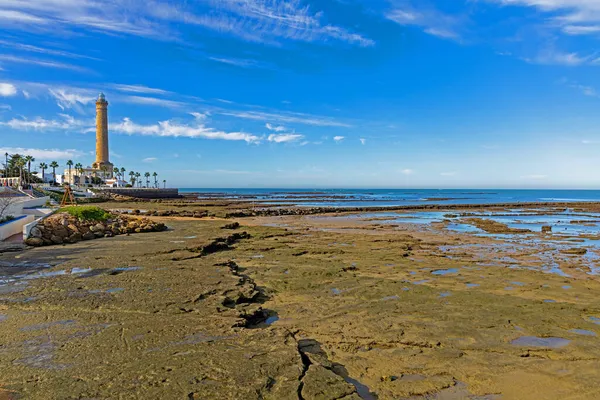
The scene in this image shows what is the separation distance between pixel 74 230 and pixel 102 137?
310 feet

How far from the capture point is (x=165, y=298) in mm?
7836

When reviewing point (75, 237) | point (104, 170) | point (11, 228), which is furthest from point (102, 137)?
point (75, 237)

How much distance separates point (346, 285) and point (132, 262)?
6.46 meters

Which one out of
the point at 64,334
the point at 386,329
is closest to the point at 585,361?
the point at 386,329

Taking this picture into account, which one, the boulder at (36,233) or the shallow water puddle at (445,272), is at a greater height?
the boulder at (36,233)

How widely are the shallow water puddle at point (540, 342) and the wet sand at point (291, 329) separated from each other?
0.03 metres

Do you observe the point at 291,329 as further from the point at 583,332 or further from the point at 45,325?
the point at 583,332

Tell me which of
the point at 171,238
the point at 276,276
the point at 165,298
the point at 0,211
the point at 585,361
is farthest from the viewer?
the point at 0,211

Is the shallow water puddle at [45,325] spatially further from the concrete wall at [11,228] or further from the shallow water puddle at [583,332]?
the concrete wall at [11,228]

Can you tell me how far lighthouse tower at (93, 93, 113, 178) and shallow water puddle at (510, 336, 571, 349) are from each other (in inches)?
4308

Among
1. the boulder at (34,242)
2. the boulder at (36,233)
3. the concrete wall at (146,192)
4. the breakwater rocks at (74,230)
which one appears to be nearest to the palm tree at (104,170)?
the concrete wall at (146,192)

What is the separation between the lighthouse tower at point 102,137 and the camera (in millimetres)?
100375

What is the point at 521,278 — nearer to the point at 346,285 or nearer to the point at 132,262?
the point at 346,285

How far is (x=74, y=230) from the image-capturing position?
17109mm
